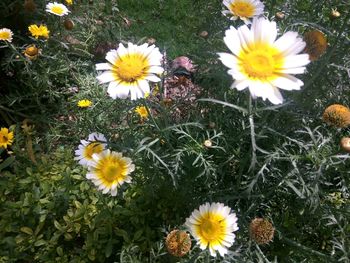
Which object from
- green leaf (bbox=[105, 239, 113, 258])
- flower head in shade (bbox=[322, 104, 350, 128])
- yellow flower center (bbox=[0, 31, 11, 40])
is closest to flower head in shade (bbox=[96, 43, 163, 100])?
flower head in shade (bbox=[322, 104, 350, 128])

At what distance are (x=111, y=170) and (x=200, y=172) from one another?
37 cm

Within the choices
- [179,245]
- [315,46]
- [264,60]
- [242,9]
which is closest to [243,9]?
[242,9]

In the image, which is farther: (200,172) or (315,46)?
(200,172)

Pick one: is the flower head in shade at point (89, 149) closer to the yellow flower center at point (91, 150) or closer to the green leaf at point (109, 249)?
the yellow flower center at point (91, 150)

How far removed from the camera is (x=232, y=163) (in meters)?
1.90

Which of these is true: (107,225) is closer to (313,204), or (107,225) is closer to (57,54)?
(313,204)

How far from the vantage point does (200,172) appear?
1792mm

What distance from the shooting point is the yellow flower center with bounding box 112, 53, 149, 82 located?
57.4 inches

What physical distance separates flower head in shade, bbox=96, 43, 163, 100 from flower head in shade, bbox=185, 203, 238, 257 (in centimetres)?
47

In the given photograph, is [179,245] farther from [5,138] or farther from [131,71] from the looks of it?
[5,138]

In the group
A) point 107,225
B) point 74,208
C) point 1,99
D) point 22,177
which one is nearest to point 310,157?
point 107,225

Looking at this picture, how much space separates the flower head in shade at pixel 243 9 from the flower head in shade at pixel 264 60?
1.15 ft

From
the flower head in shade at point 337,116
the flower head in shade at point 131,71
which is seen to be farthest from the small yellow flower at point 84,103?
the flower head in shade at point 337,116

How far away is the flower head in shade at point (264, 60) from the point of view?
1208 millimetres
